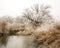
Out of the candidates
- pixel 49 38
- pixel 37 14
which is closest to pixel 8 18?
pixel 37 14

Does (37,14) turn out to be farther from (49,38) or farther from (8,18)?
(49,38)

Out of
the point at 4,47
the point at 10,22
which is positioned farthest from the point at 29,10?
the point at 4,47

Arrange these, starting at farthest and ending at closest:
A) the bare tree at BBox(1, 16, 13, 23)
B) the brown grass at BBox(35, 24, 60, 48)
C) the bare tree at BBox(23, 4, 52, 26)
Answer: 1. the bare tree at BBox(1, 16, 13, 23)
2. the bare tree at BBox(23, 4, 52, 26)
3. the brown grass at BBox(35, 24, 60, 48)

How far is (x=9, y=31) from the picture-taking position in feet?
18.3

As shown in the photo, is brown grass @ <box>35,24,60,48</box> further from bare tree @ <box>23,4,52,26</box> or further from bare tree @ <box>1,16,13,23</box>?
bare tree @ <box>1,16,13,23</box>

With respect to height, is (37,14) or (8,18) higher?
(37,14)

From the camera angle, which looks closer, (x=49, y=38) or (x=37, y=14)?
(x=49, y=38)

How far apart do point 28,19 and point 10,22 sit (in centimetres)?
65

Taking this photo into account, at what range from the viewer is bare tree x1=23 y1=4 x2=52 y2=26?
5873 mm

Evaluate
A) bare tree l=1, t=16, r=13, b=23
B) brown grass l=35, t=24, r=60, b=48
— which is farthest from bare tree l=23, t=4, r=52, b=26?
brown grass l=35, t=24, r=60, b=48

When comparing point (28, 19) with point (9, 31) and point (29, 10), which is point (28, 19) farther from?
point (9, 31)

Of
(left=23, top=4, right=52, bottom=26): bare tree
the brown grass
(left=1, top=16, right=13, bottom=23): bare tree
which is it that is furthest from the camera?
(left=1, top=16, right=13, bottom=23): bare tree

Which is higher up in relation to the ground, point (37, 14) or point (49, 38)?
point (37, 14)

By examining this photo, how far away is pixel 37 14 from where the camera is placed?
6.08 metres
